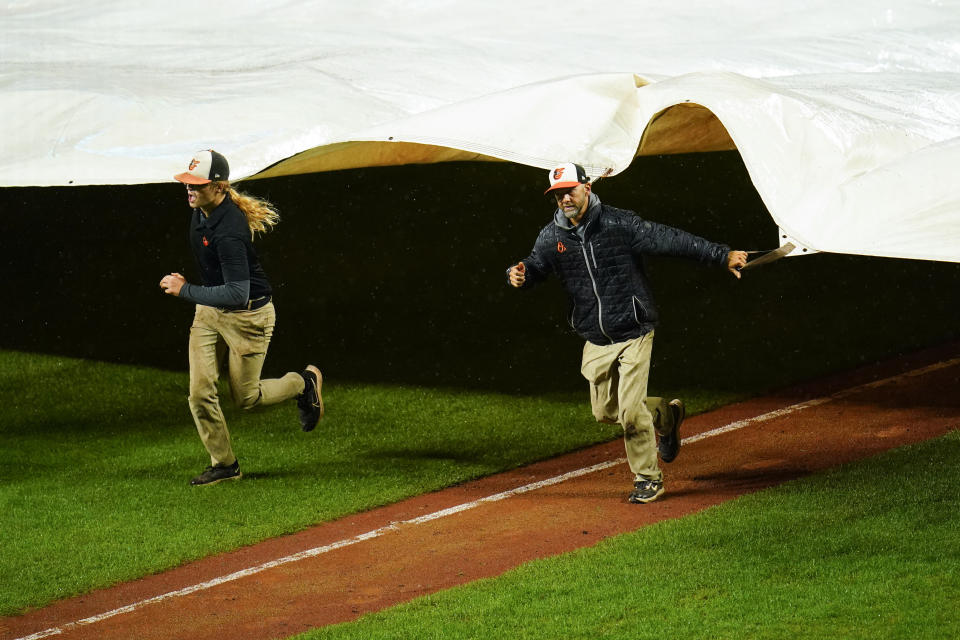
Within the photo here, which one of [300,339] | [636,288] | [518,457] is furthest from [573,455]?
[300,339]

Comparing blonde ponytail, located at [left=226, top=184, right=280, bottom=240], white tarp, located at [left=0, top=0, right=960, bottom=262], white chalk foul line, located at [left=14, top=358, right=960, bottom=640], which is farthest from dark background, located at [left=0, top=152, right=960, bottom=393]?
blonde ponytail, located at [left=226, top=184, right=280, bottom=240]

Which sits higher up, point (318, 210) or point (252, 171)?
point (252, 171)

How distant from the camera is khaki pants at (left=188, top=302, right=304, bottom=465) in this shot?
8984 millimetres

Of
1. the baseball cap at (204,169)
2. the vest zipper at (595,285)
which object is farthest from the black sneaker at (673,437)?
the baseball cap at (204,169)

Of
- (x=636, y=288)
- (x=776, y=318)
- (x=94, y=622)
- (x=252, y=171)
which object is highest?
(x=252, y=171)

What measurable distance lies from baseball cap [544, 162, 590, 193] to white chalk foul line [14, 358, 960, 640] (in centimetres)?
253

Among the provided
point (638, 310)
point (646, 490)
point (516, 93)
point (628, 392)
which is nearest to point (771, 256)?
point (638, 310)

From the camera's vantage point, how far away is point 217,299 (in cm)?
860

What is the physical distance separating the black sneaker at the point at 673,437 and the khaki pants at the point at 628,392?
1.19 ft

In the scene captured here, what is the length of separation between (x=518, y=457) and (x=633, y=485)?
4.65 feet

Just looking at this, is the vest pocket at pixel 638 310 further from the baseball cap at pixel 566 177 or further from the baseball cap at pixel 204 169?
the baseball cap at pixel 204 169

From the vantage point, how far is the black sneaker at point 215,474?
9.73m

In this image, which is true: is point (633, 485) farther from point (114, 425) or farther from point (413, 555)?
point (114, 425)

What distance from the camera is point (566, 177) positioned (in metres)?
8.12
